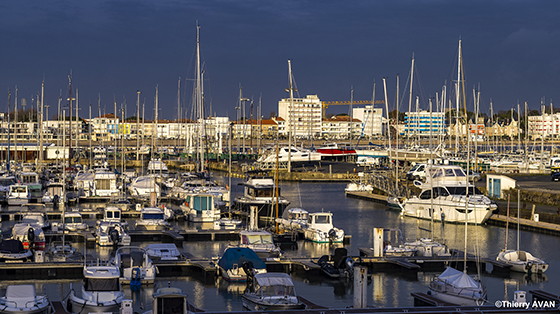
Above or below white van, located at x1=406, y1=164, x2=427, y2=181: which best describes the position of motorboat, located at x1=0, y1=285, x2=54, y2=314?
below

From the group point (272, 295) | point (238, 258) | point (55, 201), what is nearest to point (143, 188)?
point (55, 201)

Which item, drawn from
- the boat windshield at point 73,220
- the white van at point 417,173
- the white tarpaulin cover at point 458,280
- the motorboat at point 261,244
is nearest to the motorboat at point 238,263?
the motorboat at point 261,244

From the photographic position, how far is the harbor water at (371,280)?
22.1m

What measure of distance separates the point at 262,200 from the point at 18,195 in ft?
59.5

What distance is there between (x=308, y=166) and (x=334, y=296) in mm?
59620

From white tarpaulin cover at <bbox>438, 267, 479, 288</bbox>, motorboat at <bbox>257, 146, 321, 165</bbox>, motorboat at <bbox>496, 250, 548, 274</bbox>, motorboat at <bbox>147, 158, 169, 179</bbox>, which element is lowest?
motorboat at <bbox>496, 250, 548, 274</bbox>

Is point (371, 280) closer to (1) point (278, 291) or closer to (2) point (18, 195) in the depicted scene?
(1) point (278, 291)

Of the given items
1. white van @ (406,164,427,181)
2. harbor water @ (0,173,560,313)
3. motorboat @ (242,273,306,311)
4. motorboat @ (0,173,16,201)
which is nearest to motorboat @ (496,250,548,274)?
harbor water @ (0,173,560,313)

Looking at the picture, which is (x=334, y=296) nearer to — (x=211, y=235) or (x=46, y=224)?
(x=211, y=235)

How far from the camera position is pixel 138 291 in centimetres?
2236

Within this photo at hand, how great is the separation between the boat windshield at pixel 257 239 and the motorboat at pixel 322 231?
444 cm

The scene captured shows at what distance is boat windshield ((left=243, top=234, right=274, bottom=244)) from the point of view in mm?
27969

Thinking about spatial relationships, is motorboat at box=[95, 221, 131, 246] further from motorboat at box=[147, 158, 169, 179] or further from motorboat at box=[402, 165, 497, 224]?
motorboat at box=[147, 158, 169, 179]

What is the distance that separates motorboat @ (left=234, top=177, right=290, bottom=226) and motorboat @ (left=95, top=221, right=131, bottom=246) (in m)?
8.95
